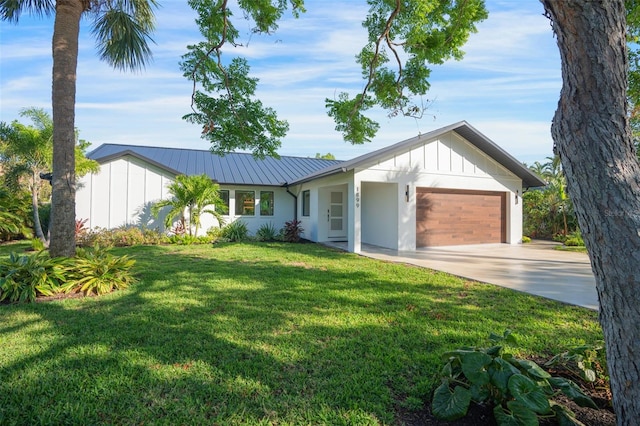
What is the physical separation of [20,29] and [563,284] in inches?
540

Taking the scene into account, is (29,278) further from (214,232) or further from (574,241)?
(574,241)

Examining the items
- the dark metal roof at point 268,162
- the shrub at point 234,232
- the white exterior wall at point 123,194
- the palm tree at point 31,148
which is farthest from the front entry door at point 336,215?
the palm tree at point 31,148

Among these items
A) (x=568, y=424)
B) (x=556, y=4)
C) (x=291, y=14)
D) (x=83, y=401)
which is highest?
(x=291, y=14)

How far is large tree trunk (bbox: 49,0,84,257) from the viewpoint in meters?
6.75

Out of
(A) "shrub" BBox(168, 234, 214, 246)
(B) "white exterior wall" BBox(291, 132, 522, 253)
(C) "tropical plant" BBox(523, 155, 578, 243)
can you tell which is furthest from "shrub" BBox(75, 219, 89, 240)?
(C) "tropical plant" BBox(523, 155, 578, 243)

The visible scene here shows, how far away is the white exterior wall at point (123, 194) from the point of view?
13.9m

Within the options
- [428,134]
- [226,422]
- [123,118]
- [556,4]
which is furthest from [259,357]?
[123,118]

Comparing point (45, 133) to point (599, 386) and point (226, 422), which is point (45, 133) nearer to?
point (226, 422)

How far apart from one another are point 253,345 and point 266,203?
45.3ft

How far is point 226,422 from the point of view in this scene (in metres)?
2.42

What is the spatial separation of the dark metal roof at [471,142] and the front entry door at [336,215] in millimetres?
1661

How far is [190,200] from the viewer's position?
1423cm

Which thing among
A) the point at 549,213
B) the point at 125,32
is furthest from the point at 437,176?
the point at 125,32

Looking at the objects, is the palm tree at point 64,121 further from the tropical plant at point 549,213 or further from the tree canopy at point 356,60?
the tropical plant at point 549,213
